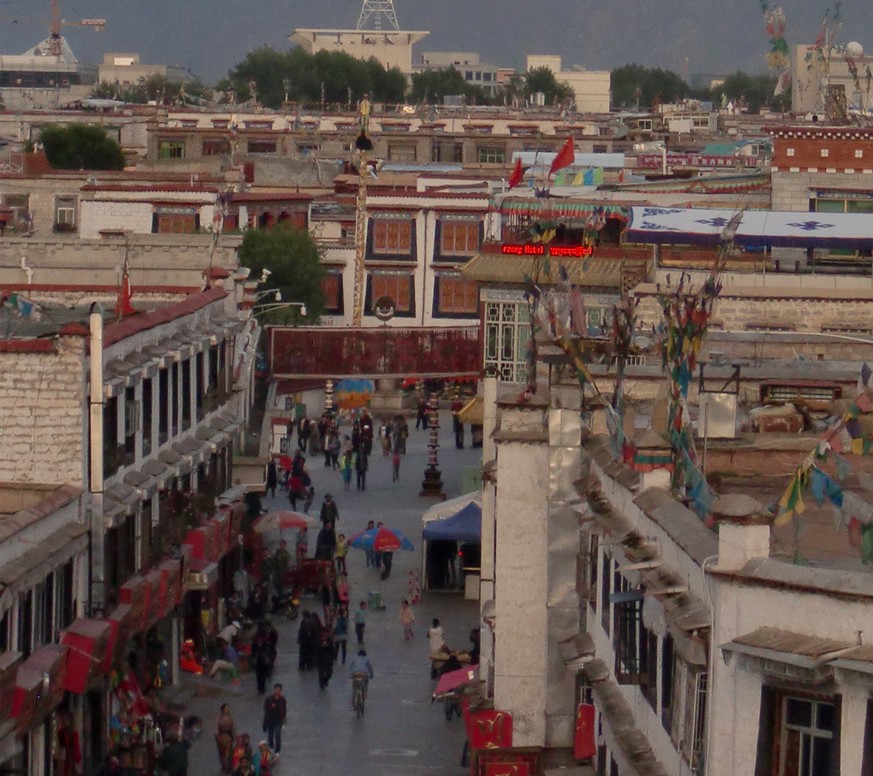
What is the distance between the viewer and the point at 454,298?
7394cm

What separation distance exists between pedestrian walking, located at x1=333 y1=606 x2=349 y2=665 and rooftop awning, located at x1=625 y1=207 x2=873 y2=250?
399 inches

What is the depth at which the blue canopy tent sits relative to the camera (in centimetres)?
3812

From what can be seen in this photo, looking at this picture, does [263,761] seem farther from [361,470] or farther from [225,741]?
[361,470]

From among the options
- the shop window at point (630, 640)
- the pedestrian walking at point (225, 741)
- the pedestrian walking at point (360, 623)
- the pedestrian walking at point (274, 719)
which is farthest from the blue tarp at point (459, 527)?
the shop window at point (630, 640)

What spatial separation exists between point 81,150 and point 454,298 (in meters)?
33.5

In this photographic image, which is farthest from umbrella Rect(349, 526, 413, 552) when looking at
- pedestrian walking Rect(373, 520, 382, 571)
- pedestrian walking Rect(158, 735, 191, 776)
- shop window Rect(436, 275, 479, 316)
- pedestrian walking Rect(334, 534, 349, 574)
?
shop window Rect(436, 275, 479, 316)

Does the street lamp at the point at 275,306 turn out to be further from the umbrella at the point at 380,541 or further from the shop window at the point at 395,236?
the umbrella at the point at 380,541

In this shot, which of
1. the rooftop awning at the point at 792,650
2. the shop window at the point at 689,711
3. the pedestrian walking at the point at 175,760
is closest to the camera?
the rooftop awning at the point at 792,650

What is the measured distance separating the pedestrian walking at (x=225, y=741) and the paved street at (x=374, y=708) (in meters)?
0.19

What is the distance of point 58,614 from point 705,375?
Result: 7572mm

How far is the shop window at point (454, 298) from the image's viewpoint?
7381 centimetres

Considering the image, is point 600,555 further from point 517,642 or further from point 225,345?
point 225,345

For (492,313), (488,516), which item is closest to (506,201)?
(492,313)

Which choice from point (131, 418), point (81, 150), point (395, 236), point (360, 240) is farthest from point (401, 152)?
point (131, 418)
